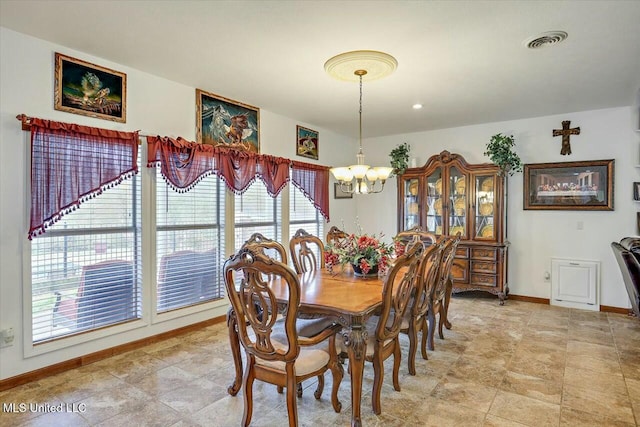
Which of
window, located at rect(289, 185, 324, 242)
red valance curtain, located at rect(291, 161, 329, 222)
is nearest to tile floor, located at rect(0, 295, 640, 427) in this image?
window, located at rect(289, 185, 324, 242)

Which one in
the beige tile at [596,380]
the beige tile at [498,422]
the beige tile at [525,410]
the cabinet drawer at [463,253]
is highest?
A: the cabinet drawer at [463,253]

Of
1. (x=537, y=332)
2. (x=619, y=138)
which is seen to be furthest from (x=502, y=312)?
(x=619, y=138)

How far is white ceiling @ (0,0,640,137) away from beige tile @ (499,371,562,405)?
2598mm

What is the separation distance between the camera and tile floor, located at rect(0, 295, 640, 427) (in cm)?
226

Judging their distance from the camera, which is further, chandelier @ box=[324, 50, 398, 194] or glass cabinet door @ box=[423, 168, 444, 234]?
glass cabinet door @ box=[423, 168, 444, 234]

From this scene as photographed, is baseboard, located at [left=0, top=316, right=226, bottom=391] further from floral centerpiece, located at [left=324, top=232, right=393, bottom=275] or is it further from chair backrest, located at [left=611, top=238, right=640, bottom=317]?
chair backrest, located at [left=611, top=238, right=640, bottom=317]

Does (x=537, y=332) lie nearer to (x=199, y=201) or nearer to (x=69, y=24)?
(x=199, y=201)

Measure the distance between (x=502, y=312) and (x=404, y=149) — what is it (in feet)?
9.08

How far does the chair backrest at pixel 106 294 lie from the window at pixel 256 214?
130cm

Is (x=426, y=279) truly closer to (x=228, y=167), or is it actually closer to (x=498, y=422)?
(x=498, y=422)

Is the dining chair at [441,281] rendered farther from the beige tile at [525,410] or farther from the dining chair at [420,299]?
the beige tile at [525,410]

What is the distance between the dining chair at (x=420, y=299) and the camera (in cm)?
261

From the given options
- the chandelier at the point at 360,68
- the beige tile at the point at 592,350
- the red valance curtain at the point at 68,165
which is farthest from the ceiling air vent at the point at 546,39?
the red valance curtain at the point at 68,165

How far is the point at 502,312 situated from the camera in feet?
14.9
